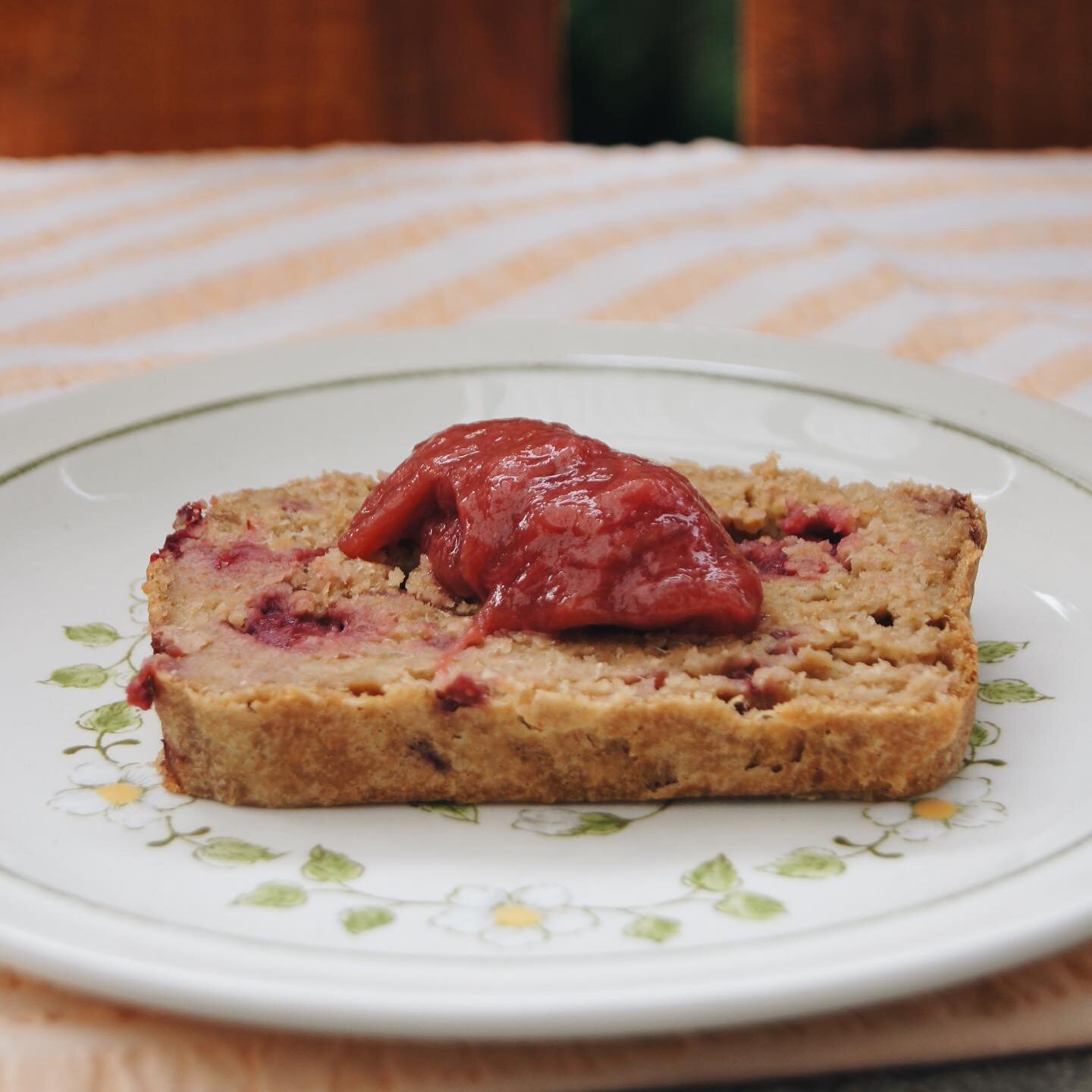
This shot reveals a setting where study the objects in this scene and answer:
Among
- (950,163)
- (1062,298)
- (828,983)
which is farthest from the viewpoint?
(950,163)

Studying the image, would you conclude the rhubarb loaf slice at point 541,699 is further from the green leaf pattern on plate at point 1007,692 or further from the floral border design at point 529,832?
the green leaf pattern on plate at point 1007,692

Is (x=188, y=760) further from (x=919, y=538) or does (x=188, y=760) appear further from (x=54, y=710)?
(x=919, y=538)

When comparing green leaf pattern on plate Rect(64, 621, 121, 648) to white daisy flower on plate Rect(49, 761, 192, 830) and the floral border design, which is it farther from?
white daisy flower on plate Rect(49, 761, 192, 830)

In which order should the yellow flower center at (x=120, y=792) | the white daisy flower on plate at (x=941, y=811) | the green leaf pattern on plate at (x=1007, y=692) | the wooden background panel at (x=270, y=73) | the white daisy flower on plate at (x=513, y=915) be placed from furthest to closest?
the wooden background panel at (x=270, y=73) → the green leaf pattern on plate at (x=1007, y=692) → the yellow flower center at (x=120, y=792) → the white daisy flower on plate at (x=941, y=811) → the white daisy flower on plate at (x=513, y=915)

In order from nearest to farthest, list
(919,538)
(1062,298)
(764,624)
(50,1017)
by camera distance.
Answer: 1. (50,1017)
2. (764,624)
3. (919,538)
4. (1062,298)

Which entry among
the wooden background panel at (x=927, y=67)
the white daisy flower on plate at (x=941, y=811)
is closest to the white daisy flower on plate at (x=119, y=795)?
the white daisy flower on plate at (x=941, y=811)

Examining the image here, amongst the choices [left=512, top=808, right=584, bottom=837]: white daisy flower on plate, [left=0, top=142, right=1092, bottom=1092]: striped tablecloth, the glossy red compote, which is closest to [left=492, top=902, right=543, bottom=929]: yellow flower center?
[left=512, top=808, right=584, bottom=837]: white daisy flower on plate

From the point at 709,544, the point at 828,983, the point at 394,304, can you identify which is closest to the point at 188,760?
the point at 709,544
